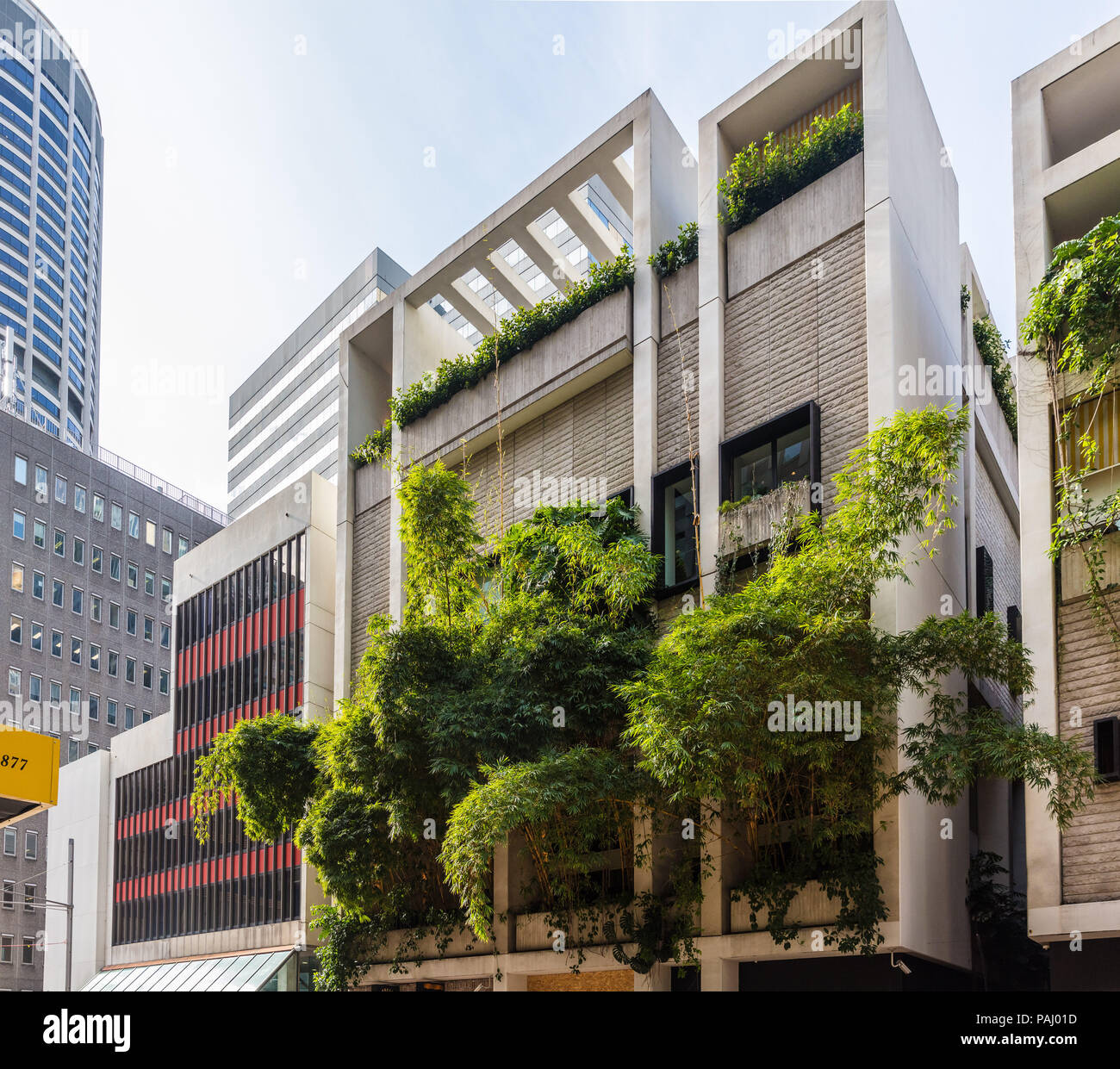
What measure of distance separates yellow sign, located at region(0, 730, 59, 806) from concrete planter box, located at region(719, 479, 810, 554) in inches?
402

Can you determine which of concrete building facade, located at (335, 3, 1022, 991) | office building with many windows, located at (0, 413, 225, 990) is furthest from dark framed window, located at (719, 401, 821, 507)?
office building with many windows, located at (0, 413, 225, 990)

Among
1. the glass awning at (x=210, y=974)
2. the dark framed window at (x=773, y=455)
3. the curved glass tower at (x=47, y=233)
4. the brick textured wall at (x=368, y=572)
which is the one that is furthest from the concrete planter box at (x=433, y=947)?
the curved glass tower at (x=47, y=233)

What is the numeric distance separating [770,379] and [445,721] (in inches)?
294

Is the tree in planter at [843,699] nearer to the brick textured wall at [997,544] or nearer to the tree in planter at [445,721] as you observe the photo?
the tree in planter at [445,721]

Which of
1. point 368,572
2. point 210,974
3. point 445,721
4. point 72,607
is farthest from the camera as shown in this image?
point 72,607

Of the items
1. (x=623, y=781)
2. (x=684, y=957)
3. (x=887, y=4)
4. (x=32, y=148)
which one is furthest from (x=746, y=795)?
(x=32, y=148)

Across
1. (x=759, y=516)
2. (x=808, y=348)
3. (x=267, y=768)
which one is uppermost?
(x=808, y=348)

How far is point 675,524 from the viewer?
20141 millimetres

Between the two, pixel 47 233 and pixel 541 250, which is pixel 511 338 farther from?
pixel 47 233

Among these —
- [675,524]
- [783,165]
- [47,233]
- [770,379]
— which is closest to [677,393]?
[770,379]

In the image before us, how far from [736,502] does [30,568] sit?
62166mm

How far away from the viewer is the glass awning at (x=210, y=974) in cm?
2914

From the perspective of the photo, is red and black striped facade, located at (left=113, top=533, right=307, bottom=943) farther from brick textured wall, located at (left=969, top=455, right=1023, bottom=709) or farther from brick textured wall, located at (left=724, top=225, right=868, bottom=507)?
brick textured wall, located at (left=969, top=455, right=1023, bottom=709)
